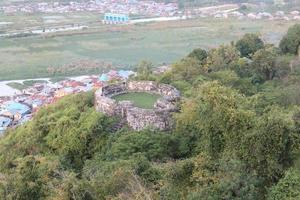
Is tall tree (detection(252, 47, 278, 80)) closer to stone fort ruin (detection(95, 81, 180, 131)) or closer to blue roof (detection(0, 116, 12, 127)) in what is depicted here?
Result: stone fort ruin (detection(95, 81, 180, 131))

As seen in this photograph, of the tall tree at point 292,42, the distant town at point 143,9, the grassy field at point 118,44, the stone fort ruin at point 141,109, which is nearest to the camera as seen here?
the stone fort ruin at point 141,109

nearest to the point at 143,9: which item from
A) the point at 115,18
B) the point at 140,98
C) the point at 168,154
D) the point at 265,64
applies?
the point at 115,18

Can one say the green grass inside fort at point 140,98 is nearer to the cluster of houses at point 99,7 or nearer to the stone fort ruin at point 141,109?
the stone fort ruin at point 141,109

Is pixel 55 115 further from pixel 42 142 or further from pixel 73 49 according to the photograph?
pixel 73 49

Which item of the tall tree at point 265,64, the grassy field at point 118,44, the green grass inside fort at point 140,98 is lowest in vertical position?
the grassy field at point 118,44

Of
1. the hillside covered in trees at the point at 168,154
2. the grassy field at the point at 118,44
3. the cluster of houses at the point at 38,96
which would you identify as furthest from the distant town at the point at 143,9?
the hillside covered in trees at the point at 168,154

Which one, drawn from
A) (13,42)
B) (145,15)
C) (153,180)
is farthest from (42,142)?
(145,15)

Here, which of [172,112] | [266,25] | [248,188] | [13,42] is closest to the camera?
[248,188]
